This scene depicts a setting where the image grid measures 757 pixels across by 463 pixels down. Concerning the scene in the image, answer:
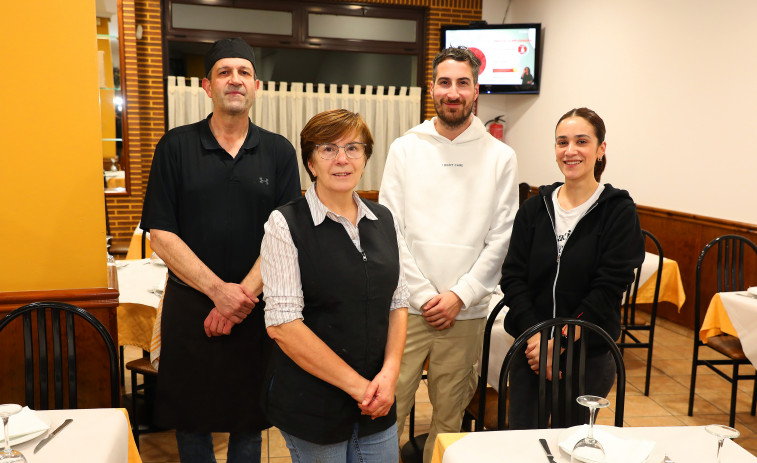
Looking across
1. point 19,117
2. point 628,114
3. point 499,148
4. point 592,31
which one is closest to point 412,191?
point 499,148

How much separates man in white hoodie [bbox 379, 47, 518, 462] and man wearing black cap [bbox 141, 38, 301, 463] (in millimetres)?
511

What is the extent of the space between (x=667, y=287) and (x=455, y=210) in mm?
2724

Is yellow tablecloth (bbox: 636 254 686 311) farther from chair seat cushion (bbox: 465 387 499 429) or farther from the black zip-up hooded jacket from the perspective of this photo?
the black zip-up hooded jacket

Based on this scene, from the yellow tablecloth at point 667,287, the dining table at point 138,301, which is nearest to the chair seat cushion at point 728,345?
the yellow tablecloth at point 667,287

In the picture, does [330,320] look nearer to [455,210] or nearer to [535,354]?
[535,354]

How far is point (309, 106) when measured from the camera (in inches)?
311

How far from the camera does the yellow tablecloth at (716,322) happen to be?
11.4 ft

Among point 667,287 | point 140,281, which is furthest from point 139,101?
point 667,287

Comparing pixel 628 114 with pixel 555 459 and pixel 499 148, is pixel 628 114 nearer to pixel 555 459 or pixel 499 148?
pixel 499 148

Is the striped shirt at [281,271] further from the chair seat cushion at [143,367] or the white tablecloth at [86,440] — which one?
the chair seat cushion at [143,367]

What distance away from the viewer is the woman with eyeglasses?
1.65 m

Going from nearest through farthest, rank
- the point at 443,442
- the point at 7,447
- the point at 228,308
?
the point at 7,447
the point at 443,442
the point at 228,308

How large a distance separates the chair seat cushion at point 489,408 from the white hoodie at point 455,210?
351mm

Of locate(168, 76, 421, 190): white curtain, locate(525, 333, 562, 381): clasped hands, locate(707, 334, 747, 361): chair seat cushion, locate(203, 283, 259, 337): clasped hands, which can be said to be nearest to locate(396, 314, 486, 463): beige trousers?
locate(525, 333, 562, 381): clasped hands
